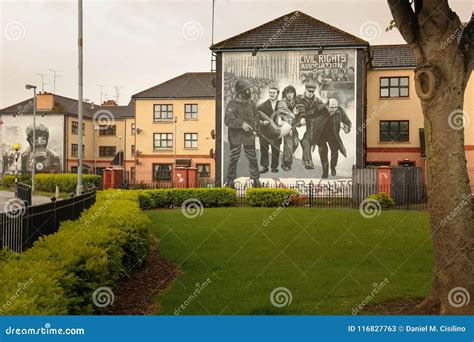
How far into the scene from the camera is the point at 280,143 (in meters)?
36.0

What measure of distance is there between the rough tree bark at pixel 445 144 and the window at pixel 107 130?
68.3m

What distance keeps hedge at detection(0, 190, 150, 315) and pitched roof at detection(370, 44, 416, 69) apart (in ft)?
114

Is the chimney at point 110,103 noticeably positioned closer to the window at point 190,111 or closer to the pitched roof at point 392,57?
the window at point 190,111

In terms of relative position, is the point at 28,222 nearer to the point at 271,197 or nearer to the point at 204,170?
the point at 271,197

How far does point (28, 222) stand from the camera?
30.3ft

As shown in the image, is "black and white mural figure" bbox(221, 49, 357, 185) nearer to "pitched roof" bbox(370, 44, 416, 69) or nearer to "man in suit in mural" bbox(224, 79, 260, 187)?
"man in suit in mural" bbox(224, 79, 260, 187)

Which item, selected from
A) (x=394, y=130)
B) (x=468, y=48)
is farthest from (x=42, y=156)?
(x=468, y=48)

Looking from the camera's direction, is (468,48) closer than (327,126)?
Yes

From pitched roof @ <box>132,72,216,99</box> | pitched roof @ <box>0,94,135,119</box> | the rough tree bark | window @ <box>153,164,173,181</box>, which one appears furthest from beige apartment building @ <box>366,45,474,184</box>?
the rough tree bark

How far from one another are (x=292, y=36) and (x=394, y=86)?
32.4ft

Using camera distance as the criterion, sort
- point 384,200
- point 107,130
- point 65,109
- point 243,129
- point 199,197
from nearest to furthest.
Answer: point 384,200 < point 199,197 < point 243,129 < point 65,109 < point 107,130

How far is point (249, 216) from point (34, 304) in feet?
54.2

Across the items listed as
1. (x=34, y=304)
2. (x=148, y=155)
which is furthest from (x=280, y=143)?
(x=34, y=304)

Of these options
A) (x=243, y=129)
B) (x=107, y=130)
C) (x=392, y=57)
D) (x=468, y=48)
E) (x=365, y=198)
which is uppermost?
(x=392, y=57)
